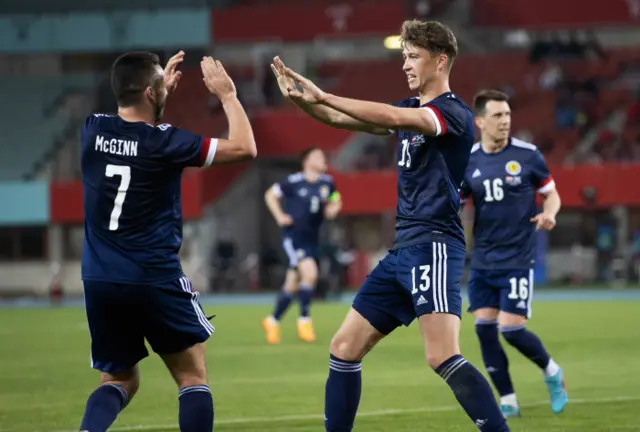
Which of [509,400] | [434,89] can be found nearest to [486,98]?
[509,400]

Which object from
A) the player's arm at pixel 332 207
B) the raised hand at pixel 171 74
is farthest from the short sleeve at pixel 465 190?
the player's arm at pixel 332 207

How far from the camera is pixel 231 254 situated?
32.6 meters

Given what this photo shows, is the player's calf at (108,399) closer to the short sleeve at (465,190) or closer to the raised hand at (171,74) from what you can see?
the raised hand at (171,74)

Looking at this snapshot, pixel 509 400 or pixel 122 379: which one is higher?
pixel 122 379

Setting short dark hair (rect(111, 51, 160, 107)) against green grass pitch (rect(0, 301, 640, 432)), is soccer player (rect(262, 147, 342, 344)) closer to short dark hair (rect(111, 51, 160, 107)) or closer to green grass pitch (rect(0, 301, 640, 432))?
green grass pitch (rect(0, 301, 640, 432))

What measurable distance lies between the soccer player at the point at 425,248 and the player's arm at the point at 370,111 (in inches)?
0.5

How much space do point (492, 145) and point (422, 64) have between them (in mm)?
2947

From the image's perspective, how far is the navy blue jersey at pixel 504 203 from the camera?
909 centimetres

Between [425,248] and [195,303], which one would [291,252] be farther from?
[195,303]

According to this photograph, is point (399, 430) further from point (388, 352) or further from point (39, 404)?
point (388, 352)

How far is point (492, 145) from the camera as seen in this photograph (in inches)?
364

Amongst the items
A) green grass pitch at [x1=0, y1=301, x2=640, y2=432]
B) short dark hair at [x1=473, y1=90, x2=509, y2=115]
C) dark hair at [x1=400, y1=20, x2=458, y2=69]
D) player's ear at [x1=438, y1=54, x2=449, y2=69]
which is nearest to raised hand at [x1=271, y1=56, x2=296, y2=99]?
dark hair at [x1=400, y1=20, x2=458, y2=69]

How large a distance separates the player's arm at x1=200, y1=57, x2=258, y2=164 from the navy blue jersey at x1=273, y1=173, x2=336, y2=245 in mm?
10930

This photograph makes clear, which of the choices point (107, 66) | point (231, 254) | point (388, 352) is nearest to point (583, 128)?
point (231, 254)
